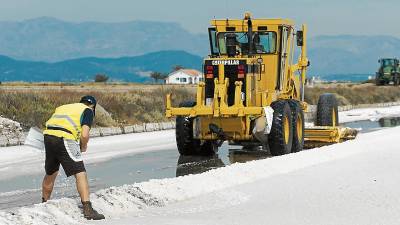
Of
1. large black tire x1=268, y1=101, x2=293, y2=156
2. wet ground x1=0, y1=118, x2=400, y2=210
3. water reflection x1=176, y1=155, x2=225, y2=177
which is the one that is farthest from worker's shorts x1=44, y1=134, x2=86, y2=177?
large black tire x1=268, y1=101, x2=293, y2=156

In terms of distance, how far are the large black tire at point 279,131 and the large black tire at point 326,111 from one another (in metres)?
4.43

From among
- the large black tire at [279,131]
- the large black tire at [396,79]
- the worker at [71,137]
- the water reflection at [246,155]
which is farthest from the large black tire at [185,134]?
the large black tire at [396,79]

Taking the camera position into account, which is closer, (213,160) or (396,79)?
(213,160)

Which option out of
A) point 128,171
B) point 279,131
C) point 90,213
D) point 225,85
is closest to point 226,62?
point 225,85

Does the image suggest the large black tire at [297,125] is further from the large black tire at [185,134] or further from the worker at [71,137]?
the worker at [71,137]

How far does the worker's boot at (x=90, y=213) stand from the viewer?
27.8ft

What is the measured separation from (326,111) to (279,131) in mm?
5233

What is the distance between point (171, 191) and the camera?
33.3ft

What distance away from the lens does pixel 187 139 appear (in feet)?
54.1

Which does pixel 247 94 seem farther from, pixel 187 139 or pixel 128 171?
pixel 128 171

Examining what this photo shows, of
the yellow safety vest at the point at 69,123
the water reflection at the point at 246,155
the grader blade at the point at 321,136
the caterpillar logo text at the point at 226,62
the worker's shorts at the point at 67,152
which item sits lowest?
the water reflection at the point at 246,155

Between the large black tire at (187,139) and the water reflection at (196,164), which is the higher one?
the large black tire at (187,139)

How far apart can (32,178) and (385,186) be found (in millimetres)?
6141

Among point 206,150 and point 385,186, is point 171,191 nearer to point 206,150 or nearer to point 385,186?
point 385,186
